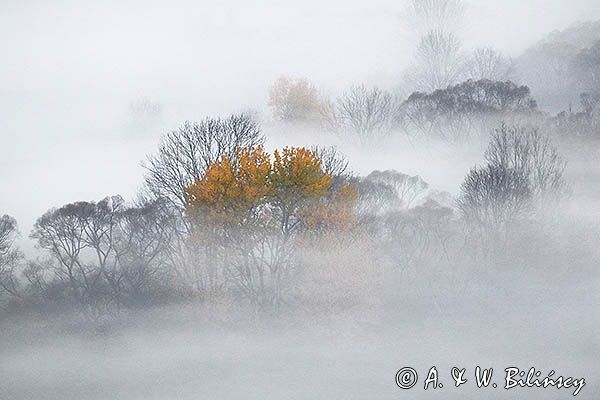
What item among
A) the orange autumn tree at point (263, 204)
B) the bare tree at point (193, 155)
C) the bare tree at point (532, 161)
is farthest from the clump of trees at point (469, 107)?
the orange autumn tree at point (263, 204)

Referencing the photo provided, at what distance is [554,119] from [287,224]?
32666 mm

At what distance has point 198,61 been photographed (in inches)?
5605

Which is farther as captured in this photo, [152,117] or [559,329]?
[152,117]

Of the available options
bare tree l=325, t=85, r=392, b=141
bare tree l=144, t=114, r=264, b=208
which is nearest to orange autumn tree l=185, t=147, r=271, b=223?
bare tree l=144, t=114, r=264, b=208

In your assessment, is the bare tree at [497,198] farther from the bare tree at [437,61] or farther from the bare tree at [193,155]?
the bare tree at [437,61]

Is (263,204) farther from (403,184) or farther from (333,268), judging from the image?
(403,184)

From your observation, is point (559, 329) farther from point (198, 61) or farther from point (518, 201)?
point (198, 61)

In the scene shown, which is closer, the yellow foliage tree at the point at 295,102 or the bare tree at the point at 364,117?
the bare tree at the point at 364,117

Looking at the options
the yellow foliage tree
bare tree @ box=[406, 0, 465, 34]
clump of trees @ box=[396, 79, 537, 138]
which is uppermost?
bare tree @ box=[406, 0, 465, 34]

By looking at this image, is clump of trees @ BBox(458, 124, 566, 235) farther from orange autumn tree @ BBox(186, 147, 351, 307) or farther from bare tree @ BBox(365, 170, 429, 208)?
orange autumn tree @ BBox(186, 147, 351, 307)

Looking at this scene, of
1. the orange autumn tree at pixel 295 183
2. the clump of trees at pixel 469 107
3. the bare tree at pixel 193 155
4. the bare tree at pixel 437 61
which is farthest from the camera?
the bare tree at pixel 437 61

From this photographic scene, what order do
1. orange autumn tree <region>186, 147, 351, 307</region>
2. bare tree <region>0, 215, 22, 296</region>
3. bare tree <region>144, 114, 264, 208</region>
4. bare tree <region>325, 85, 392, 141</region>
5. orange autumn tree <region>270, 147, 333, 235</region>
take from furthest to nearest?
bare tree <region>325, 85, 392, 141</region> → bare tree <region>0, 215, 22, 296</region> → bare tree <region>144, 114, 264, 208</region> → orange autumn tree <region>186, 147, 351, 307</region> → orange autumn tree <region>270, 147, 333, 235</region>

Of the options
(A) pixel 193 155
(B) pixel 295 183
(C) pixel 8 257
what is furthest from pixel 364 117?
(C) pixel 8 257

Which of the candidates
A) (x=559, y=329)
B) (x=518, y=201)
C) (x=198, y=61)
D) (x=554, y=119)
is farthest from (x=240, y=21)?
(x=559, y=329)
